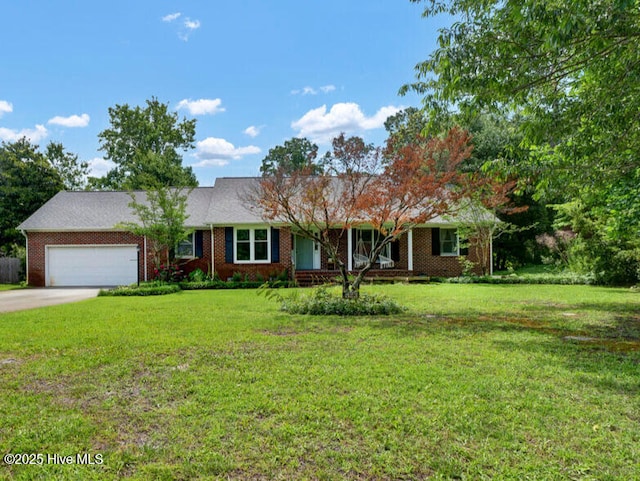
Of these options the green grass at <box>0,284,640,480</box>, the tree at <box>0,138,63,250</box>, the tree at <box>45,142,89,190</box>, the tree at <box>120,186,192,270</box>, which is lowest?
the green grass at <box>0,284,640,480</box>

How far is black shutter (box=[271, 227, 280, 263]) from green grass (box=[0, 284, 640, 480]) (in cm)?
1026

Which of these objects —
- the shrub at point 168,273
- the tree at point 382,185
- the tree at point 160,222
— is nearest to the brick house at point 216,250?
the shrub at point 168,273

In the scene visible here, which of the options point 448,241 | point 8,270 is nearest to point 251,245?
point 448,241

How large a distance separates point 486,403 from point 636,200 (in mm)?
7280

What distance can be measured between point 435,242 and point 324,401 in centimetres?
1549

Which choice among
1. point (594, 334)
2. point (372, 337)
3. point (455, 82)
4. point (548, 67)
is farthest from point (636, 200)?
point (372, 337)

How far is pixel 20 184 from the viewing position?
76.4ft

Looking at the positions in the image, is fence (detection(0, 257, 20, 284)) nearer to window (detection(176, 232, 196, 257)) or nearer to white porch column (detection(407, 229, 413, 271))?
window (detection(176, 232, 196, 257))

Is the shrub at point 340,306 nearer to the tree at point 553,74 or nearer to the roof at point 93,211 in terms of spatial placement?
the tree at point 553,74

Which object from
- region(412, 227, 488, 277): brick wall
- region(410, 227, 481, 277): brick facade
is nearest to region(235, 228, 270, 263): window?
region(410, 227, 481, 277): brick facade

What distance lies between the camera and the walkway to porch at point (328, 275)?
1647 cm

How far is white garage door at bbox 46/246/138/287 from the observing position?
58.9ft

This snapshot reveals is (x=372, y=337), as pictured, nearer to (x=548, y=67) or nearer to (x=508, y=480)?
(x=508, y=480)

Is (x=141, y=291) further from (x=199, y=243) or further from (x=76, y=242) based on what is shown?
(x=76, y=242)
